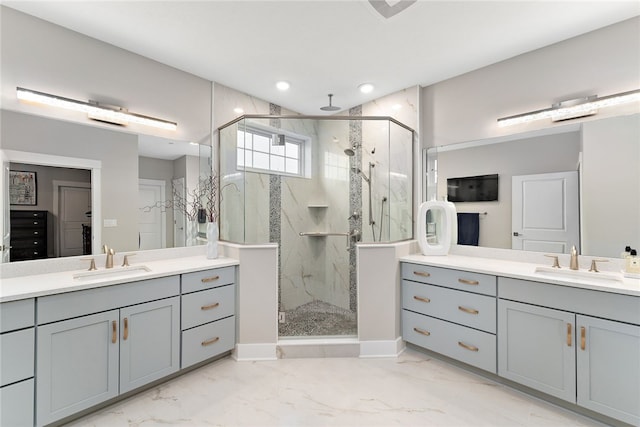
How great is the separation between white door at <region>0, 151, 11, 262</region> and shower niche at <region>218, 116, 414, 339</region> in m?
1.45

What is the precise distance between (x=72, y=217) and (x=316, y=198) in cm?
218

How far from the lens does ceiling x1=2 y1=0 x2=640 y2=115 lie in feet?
6.01

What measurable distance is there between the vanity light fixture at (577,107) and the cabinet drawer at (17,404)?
3734 mm

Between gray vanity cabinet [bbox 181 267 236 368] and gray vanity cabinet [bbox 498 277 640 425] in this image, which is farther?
gray vanity cabinet [bbox 181 267 236 368]

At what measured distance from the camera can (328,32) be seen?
6.84 feet

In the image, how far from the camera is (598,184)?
81.2 inches

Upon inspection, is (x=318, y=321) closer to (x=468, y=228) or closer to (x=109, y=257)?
(x=468, y=228)

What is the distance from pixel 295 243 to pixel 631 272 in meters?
2.68

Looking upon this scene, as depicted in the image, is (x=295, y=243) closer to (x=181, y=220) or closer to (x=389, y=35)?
(x=181, y=220)

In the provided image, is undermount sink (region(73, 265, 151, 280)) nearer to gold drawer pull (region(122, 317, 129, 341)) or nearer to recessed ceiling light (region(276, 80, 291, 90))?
gold drawer pull (region(122, 317, 129, 341))

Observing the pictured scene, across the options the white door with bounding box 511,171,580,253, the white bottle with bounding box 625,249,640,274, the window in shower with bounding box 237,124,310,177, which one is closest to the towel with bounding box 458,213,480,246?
the white door with bounding box 511,171,580,253

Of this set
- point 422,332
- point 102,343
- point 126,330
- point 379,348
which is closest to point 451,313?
point 422,332

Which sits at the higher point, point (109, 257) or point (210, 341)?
point (109, 257)

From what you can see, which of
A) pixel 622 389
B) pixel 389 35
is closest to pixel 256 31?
pixel 389 35
